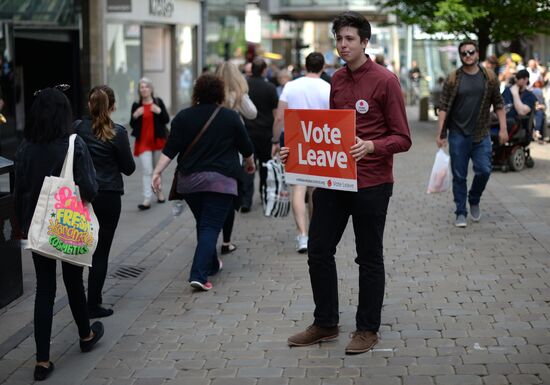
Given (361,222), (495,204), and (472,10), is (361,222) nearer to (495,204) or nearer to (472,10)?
(495,204)

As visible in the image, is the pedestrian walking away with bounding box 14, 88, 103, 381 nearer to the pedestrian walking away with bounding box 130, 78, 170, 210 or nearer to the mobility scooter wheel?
the pedestrian walking away with bounding box 130, 78, 170, 210

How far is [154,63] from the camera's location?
28.1 m

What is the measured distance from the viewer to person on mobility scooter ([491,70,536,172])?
49.4ft

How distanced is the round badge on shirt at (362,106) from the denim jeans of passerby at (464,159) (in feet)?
14.8

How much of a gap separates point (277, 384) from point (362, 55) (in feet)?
6.33

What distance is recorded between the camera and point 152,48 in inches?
1094

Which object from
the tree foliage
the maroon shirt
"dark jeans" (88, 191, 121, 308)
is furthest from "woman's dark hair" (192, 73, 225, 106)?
the tree foliage

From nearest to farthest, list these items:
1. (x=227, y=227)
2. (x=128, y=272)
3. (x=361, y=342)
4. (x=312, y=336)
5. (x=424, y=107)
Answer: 1. (x=361, y=342)
2. (x=312, y=336)
3. (x=128, y=272)
4. (x=227, y=227)
5. (x=424, y=107)

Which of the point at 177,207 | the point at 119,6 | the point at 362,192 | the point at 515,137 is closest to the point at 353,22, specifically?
the point at 362,192

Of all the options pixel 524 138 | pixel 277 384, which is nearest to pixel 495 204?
pixel 524 138

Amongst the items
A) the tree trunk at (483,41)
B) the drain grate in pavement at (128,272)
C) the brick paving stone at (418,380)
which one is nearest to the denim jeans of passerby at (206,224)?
the drain grate in pavement at (128,272)

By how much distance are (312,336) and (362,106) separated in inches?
55.8

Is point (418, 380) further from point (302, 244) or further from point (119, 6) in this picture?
point (119, 6)

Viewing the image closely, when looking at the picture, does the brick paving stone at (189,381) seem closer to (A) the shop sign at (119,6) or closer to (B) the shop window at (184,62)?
(A) the shop sign at (119,6)
